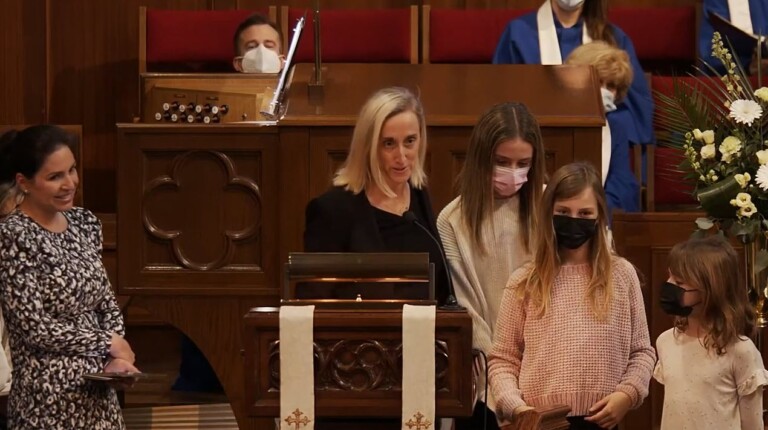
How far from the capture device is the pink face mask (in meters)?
3.67

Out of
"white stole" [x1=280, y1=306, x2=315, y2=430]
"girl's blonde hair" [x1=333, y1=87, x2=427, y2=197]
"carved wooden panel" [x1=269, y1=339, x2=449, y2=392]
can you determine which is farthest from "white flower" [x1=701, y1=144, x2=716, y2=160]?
"white stole" [x1=280, y1=306, x2=315, y2=430]

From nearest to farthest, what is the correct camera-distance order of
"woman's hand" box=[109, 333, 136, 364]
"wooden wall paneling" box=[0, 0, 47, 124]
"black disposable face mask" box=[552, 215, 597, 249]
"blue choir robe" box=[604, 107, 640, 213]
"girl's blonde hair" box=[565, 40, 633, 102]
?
"black disposable face mask" box=[552, 215, 597, 249] < "woman's hand" box=[109, 333, 136, 364] < "girl's blonde hair" box=[565, 40, 633, 102] < "blue choir robe" box=[604, 107, 640, 213] < "wooden wall paneling" box=[0, 0, 47, 124]

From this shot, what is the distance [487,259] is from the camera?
370 centimetres

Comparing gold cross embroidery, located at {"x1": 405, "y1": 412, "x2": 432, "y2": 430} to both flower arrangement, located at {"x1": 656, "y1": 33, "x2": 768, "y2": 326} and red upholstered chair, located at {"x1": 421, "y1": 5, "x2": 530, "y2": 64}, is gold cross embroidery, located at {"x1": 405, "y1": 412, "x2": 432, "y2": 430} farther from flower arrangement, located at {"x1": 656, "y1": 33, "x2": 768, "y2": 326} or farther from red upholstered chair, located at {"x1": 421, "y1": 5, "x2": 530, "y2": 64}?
red upholstered chair, located at {"x1": 421, "y1": 5, "x2": 530, "y2": 64}

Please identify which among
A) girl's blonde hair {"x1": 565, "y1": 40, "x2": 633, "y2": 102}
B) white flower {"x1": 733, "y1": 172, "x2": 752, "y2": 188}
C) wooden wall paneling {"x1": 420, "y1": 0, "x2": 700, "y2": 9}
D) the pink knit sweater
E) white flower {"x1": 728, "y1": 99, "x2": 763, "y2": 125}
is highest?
wooden wall paneling {"x1": 420, "y1": 0, "x2": 700, "y2": 9}

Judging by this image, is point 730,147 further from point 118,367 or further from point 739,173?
point 118,367

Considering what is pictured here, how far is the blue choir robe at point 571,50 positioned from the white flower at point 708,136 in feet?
6.09

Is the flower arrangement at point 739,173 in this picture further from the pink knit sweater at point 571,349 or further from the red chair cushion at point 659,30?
the red chair cushion at point 659,30

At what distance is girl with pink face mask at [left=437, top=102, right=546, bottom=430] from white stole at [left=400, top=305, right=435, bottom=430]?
74 cm

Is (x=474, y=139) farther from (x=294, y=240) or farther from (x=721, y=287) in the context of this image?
(x=294, y=240)

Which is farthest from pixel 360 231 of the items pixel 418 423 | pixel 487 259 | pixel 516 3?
pixel 516 3

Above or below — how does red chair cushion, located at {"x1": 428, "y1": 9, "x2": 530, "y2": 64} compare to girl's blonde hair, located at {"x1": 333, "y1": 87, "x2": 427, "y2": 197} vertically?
above

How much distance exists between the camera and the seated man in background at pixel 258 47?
21.1ft

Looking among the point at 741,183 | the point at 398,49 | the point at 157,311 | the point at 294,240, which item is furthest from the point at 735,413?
the point at 398,49
